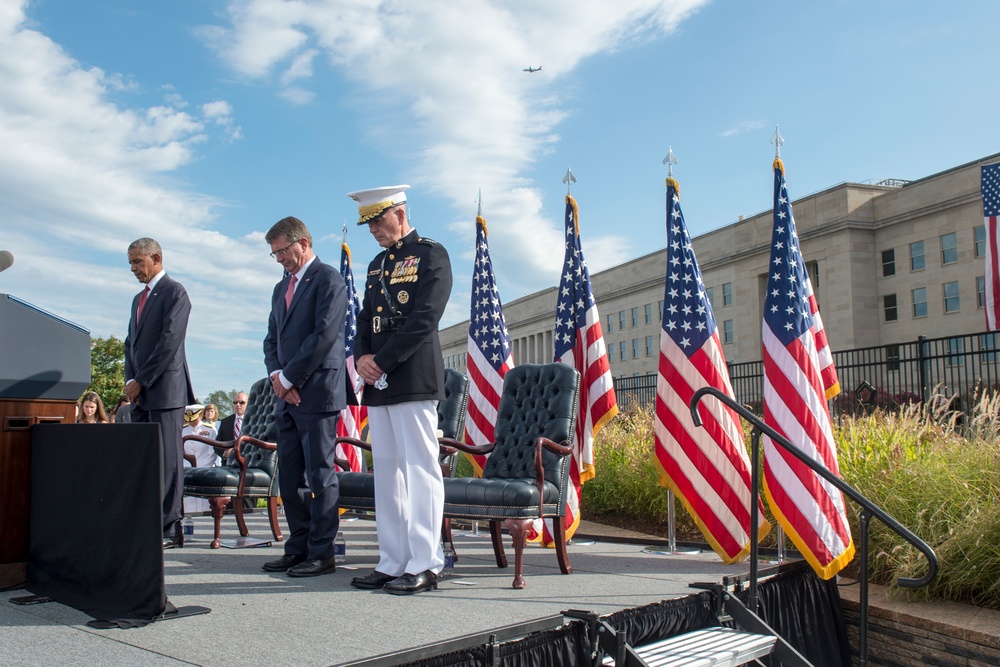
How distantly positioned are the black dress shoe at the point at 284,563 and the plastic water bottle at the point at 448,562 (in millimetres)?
843

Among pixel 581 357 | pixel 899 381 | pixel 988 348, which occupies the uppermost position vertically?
pixel 988 348

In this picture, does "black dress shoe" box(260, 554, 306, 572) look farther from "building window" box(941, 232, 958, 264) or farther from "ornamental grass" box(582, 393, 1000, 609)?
"building window" box(941, 232, 958, 264)

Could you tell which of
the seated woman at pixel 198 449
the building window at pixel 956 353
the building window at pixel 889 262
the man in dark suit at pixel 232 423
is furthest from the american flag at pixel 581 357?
the building window at pixel 889 262

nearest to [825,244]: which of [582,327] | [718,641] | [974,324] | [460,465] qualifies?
[974,324]

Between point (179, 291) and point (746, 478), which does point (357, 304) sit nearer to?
point (179, 291)

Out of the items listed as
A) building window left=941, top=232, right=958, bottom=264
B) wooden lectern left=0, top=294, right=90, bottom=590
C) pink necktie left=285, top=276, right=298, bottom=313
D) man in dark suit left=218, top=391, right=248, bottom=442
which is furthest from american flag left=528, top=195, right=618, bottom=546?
building window left=941, top=232, right=958, bottom=264

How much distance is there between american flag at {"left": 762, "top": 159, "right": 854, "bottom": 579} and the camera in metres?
5.12

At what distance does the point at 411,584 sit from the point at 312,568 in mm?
810

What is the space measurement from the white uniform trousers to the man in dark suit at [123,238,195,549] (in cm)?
172

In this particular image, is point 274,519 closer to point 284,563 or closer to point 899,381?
point 284,563

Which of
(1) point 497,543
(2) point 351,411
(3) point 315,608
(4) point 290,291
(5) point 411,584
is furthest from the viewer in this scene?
(2) point 351,411

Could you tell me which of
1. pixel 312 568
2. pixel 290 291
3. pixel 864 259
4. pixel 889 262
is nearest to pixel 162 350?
pixel 290 291

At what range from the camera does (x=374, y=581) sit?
4.32 meters

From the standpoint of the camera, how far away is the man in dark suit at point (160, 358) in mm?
5453
